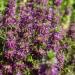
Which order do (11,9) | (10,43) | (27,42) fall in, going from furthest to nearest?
(11,9), (27,42), (10,43)

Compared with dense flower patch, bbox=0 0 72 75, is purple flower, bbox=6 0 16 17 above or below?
above

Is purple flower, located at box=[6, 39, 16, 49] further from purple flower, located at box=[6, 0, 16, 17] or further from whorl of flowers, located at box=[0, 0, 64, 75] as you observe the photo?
purple flower, located at box=[6, 0, 16, 17]

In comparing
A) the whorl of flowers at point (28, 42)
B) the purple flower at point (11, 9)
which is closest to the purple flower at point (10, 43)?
the whorl of flowers at point (28, 42)

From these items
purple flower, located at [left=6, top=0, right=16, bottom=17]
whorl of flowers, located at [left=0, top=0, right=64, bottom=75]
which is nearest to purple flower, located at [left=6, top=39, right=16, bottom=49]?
whorl of flowers, located at [left=0, top=0, right=64, bottom=75]

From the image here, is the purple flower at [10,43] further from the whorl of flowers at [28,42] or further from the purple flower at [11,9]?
the purple flower at [11,9]

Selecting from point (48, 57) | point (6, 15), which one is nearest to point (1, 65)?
point (6, 15)

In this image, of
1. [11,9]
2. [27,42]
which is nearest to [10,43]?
[27,42]

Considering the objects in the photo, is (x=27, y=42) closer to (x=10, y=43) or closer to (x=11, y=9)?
(x=10, y=43)

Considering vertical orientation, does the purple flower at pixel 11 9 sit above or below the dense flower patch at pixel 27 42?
above
